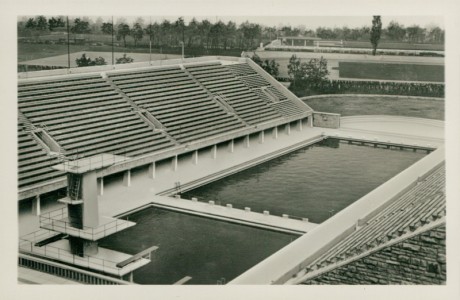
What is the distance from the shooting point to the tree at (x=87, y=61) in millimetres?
41906

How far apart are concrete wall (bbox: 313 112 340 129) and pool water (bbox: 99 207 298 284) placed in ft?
62.9

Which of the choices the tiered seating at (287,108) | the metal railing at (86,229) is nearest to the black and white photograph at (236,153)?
the metal railing at (86,229)

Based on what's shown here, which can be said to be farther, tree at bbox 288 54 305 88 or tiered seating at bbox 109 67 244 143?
tree at bbox 288 54 305 88

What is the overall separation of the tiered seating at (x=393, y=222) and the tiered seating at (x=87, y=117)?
11036 mm

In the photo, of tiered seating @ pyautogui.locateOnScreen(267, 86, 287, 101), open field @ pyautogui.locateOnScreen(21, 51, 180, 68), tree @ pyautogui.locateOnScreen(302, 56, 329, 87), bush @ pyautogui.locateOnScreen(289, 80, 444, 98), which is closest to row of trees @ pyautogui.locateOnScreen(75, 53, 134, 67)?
open field @ pyautogui.locateOnScreen(21, 51, 180, 68)

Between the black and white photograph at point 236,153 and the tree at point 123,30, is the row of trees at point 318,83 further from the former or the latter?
the tree at point 123,30

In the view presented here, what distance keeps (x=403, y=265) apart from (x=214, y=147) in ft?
52.6

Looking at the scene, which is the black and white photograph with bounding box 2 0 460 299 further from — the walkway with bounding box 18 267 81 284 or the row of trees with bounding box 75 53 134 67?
the row of trees with bounding box 75 53 134 67

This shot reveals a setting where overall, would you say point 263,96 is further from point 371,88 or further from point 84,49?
point 84,49

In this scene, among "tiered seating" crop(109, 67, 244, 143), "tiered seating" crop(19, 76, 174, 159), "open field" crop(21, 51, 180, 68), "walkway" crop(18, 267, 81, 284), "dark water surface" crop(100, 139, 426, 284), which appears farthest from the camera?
"open field" crop(21, 51, 180, 68)

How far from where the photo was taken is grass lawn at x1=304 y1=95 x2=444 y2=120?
125ft

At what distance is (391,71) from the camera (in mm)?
39500

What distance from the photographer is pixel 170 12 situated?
1630 cm

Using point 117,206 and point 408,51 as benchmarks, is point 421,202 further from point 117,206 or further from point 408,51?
point 408,51
